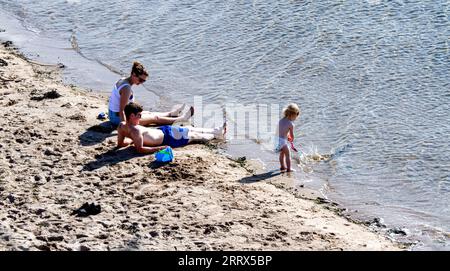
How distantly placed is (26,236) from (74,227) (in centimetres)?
50

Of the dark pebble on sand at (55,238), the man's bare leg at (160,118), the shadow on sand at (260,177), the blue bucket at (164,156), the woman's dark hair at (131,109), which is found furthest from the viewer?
the man's bare leg at (160,118)

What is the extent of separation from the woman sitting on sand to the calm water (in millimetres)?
1196

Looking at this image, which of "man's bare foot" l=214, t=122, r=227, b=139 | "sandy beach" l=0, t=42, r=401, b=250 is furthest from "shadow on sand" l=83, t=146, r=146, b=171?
"man's bare foot" l=214, t=122, r=227, b=139

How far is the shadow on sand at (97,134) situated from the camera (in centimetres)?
984

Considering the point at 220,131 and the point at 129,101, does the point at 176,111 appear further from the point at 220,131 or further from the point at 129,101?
the point at 129,101

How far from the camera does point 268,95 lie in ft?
39.1

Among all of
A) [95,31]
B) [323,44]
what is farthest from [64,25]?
[323,44]

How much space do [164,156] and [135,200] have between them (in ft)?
3.71

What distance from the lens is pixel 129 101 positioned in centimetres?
1002

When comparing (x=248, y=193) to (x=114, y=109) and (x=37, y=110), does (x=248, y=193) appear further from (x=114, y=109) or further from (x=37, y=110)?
(x=37, y=110)

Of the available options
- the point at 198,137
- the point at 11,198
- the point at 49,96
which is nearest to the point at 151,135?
the point at 198,137

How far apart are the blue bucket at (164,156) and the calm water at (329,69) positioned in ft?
4.85

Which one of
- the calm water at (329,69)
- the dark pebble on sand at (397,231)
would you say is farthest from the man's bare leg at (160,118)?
the dark pebble on sand at (397,231)

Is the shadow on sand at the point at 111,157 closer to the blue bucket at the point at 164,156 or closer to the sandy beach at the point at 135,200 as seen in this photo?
the sandy beach at the point at 135,200
